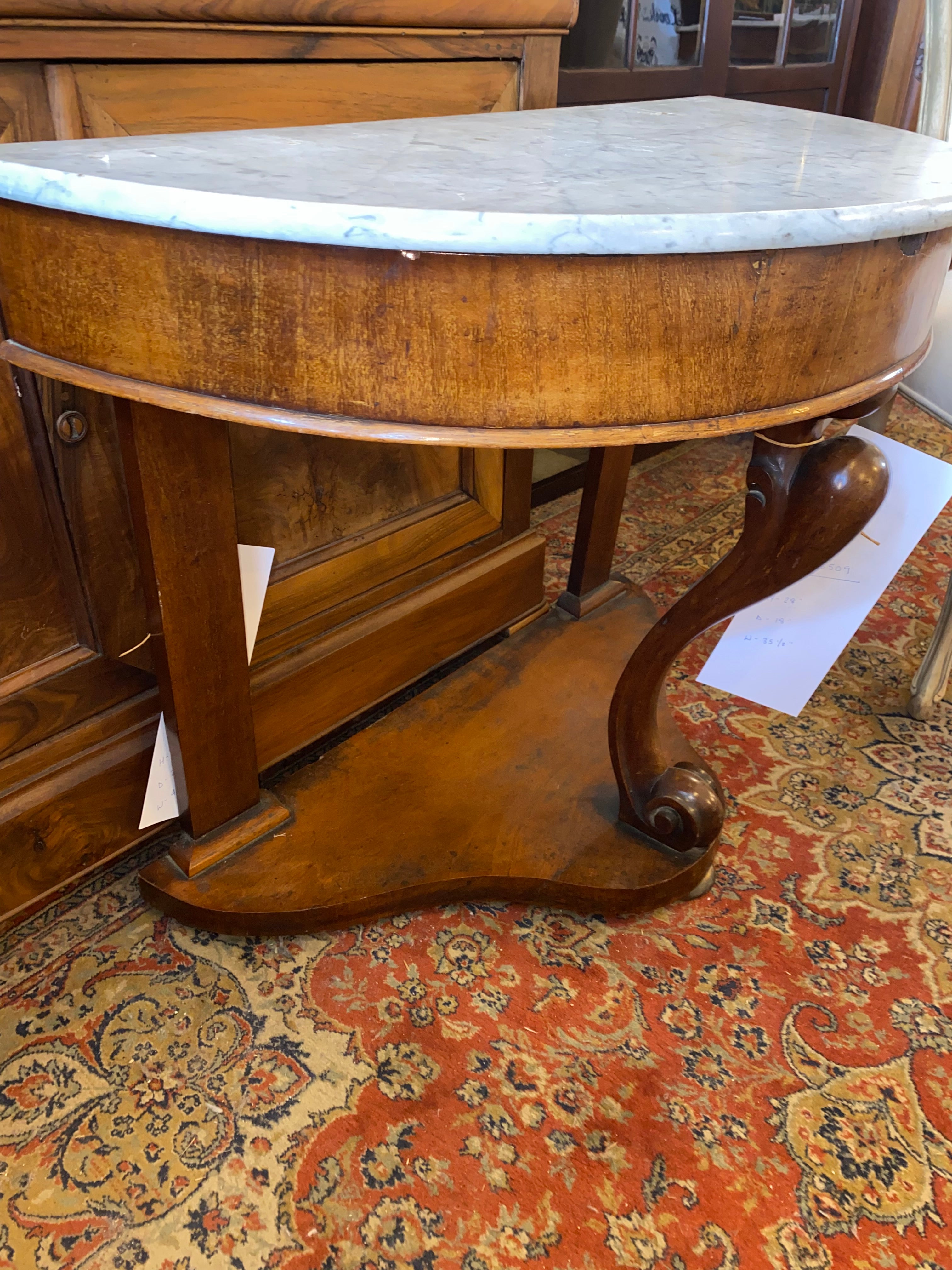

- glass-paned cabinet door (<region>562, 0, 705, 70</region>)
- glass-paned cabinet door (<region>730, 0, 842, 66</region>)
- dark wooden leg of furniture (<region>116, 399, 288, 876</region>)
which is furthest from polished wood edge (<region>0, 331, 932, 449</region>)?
glass-paned cabinet door (<region>730, 0, 842, 66</region>)

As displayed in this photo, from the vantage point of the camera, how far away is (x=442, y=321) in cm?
44

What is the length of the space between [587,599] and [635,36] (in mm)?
925

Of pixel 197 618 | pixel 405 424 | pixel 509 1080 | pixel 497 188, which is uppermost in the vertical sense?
pixel 497 188

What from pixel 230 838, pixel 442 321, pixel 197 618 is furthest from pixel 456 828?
pixel 442 321

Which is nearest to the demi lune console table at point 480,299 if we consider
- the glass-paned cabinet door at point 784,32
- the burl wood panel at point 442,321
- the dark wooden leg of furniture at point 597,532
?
the burl wood panel at point 442,321

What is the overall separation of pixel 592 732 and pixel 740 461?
3.68ft

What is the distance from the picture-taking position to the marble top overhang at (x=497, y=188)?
41 centimetres

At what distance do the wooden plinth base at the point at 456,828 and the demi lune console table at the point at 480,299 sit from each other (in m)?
0.18

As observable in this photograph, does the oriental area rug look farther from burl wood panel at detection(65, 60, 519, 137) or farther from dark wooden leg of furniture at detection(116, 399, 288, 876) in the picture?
burl wood panel at detection(65, 60, 519, 137)

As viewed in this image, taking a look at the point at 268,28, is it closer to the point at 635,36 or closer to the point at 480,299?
the point at 480,299

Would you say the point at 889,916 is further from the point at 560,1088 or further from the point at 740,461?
the point at 740,461

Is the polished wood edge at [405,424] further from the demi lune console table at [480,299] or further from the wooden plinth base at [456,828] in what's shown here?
the wooden plinth base at [456,828]

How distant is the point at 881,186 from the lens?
0.50m

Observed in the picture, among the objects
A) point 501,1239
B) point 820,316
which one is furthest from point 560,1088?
point 820,316
